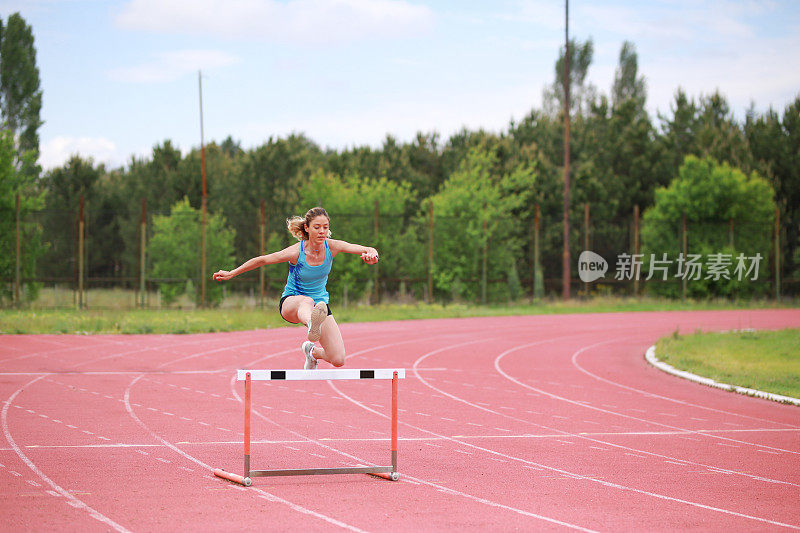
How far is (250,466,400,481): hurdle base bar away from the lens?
292 inches

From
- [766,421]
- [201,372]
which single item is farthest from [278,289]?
[766,421]

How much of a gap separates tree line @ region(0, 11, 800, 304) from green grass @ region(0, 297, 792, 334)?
2.31m

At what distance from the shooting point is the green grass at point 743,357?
14898 mm

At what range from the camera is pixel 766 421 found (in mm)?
11406

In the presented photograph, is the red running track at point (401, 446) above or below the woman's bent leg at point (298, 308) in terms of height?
below

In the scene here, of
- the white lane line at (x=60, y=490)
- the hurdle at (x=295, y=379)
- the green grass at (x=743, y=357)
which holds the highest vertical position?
the hurdle at (x=295, y=379)

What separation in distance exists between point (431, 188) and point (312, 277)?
4144 centimetres

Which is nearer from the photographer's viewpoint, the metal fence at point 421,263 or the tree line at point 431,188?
the metal fence at point 421,263

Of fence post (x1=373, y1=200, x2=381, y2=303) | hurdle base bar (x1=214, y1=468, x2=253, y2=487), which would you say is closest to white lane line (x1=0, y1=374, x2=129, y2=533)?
hurdle base bar (x1=214, y1=468, x2=253, y2=487)

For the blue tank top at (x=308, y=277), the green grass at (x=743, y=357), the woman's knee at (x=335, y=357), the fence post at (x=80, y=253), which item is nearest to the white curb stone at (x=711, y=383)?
the green grass at (x=743, y=357)

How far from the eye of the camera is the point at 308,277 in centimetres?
844

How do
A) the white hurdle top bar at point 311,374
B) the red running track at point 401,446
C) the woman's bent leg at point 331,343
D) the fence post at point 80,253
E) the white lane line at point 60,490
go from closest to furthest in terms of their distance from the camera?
the white lane line at point 60,490, the red running track at point 401,446, the white hurdle top bar at point 311,374, the woman's bent leg at point 331,343, the fence post at point 80,253

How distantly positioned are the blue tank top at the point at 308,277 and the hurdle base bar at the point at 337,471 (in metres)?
1.69

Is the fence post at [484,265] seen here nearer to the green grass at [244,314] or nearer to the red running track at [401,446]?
the green grass at [244,314]
